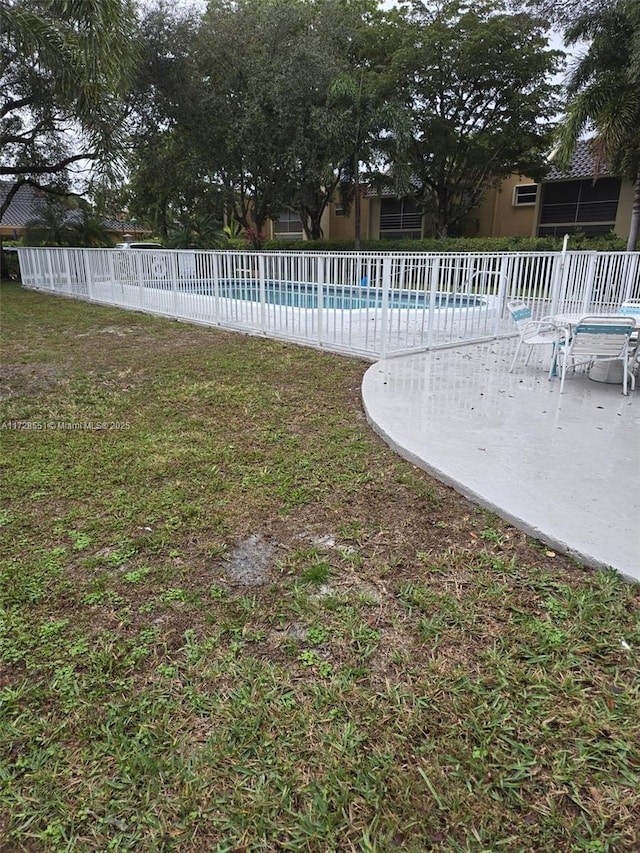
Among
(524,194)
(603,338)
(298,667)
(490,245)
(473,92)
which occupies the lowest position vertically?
(298,667)

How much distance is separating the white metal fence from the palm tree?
18.4ft

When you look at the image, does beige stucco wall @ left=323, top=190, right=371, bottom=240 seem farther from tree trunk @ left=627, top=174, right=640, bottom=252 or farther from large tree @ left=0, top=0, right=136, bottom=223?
large tree @ left=0, top=0, right=136, bottom=223

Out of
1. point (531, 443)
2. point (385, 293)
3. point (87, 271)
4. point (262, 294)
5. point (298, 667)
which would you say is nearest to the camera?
point (298, 667)

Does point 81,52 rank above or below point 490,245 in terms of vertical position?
above

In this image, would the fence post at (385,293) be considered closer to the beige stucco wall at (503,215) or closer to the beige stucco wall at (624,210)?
the beige stucco wall at (624,210)

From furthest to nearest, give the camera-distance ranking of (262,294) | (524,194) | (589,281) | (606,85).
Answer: (524,194) < (606,85) < (589,281) < (262,294)

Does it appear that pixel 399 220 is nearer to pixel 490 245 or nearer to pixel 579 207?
pixel 579 207

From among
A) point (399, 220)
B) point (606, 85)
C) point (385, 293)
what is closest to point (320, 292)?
point (385, 293)

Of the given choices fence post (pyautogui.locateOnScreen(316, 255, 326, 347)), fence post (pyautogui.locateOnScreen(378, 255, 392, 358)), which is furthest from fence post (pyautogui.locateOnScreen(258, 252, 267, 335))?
fence post (pyautogui.locateOnScreen(378, 255, 392, 358))

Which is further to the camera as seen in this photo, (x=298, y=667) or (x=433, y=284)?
(x=433, y=284)

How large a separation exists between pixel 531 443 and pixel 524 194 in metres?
25.8

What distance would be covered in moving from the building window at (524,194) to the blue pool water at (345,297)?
20308mm

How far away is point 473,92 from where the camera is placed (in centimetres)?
2098

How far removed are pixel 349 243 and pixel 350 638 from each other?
84.5 feet
